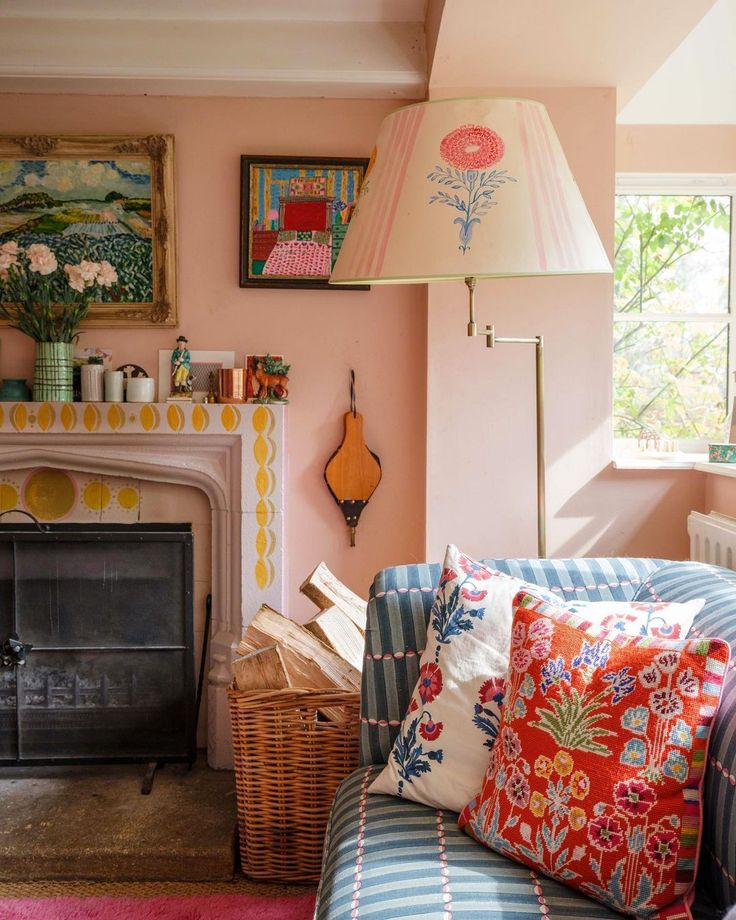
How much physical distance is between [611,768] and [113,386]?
6.54 feet

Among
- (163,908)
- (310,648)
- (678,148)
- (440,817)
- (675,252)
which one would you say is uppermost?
(678,148)

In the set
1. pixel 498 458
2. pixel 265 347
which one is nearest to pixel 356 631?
pixel 498 458

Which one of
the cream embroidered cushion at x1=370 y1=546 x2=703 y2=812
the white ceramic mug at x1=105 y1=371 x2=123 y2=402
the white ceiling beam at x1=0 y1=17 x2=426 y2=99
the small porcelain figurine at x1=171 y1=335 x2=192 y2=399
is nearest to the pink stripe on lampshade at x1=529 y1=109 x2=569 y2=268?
the cream embroidered cushion at x1=370 y1=546 x2=703 y2=812

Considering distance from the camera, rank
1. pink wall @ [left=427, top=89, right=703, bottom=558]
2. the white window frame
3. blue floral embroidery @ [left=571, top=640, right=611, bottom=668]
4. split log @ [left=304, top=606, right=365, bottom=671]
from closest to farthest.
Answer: blue floral embroidery @ [left=571, top=640, right=611, bottom=668] → split log @ [left=304, top=606, right=365, bottom=671] → pink wall @ [left=427, top=89, right=703, bottom=558] → the white window frame

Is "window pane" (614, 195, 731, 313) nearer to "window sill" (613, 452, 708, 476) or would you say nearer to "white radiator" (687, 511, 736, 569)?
"window sill" (613, 452, 708, 476)

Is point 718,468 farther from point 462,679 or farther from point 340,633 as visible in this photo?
point 462,679

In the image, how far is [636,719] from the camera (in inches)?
52.2

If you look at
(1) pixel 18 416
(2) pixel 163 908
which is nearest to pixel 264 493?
(1) pixel 18 416

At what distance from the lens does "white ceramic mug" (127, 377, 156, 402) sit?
277 centimetres

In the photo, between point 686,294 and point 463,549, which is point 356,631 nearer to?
point 463,549

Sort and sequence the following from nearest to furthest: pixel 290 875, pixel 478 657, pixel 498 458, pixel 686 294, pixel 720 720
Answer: pixel 720 720, pixel 478 657, pixel 290 875, pixel 498 458, pixel 686 294

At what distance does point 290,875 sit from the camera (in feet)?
7.19

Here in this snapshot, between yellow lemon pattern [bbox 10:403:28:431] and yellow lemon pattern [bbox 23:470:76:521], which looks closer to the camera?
yellow lemon pattern [bbox 10:403:28:431]

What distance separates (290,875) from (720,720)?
1.30 metres
